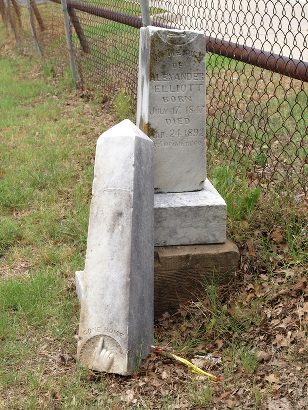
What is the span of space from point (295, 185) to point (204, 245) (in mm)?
963

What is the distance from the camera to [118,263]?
3.03 m

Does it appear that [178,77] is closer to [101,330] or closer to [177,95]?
[177,95]

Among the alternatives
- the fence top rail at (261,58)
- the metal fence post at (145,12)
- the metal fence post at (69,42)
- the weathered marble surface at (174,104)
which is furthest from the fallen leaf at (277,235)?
the metal fence post at (69,42)

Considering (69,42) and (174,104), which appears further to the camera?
(69,42)

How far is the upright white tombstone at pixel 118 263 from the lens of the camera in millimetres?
3002

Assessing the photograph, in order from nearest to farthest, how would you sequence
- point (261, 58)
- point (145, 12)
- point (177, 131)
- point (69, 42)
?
point (177, 131)
point (261, 58)
point (145, 12)
point (69, 42)

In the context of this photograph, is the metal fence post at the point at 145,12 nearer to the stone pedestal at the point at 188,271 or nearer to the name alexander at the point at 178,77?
the name alexander at the point at 178,77

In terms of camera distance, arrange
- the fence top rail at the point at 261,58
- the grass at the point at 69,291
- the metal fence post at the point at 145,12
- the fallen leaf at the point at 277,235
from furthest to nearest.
A: 1. the metal fence post at the point at 145,12
2. the fallen leaf at the point at 277,235
3. the fence top rail at the point at 261,58
4. the grass at the point at 69,291

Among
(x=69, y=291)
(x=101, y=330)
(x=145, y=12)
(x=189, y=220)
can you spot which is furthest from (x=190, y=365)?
(x=145, y=12)

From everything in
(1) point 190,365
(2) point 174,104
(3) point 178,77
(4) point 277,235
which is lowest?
(1) point 190,365

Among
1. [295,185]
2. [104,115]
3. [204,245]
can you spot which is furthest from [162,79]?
[104,115]

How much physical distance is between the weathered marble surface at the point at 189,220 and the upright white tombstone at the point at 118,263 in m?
0.40

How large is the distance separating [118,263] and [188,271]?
722 millimetres

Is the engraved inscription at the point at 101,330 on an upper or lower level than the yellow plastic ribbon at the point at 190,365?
upper
